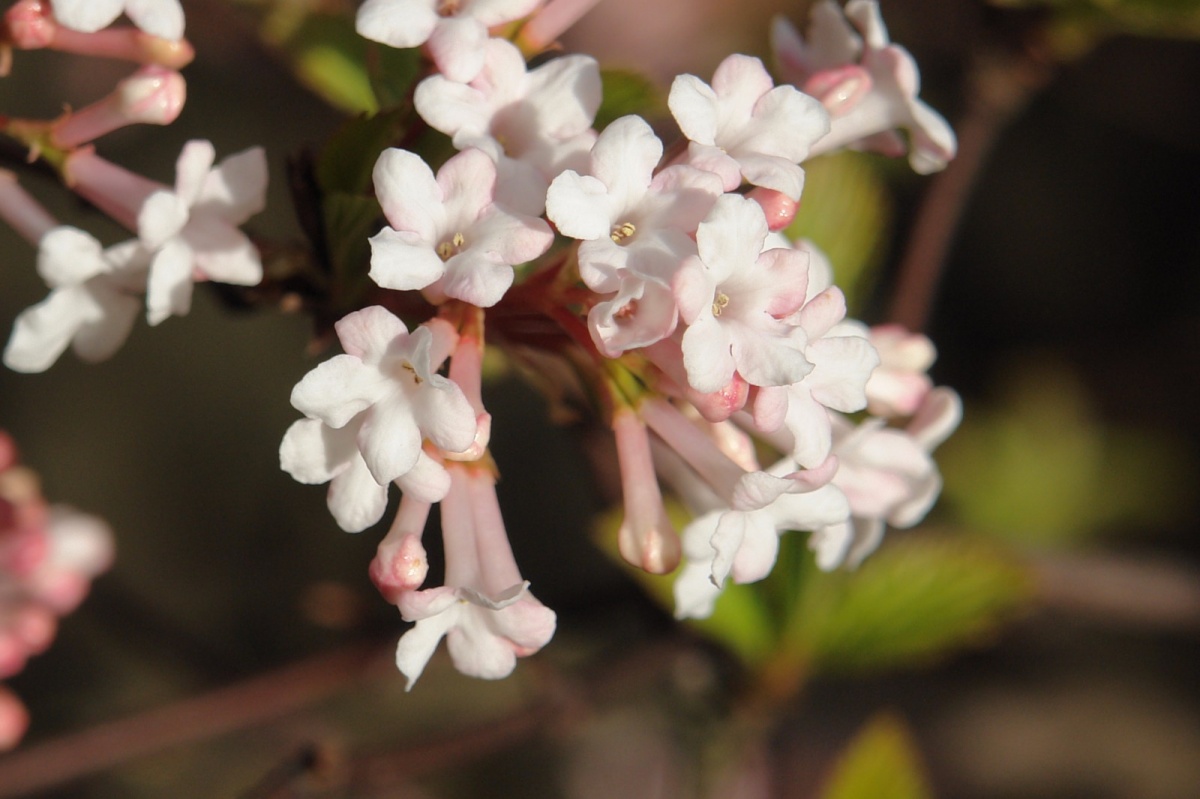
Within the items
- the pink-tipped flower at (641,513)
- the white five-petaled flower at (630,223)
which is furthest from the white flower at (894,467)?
the white five-petaled flower at (630,223)

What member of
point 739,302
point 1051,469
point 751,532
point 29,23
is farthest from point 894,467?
point 1051,469

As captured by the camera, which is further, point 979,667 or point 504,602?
point 979,667

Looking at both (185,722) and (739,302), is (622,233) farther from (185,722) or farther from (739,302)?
(185,722)

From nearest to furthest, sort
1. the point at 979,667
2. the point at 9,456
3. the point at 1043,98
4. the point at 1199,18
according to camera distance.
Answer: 1. the point at 1199,18
2. the point at 9,456
3. the point at 979,667
4. the point at 1043,98

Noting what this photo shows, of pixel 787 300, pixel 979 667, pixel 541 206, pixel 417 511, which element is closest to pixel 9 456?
pixel 417 511

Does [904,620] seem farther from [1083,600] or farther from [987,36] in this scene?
[987,36]

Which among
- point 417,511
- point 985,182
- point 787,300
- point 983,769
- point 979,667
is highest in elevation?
point 787,300

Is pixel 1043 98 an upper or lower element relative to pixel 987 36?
lower
